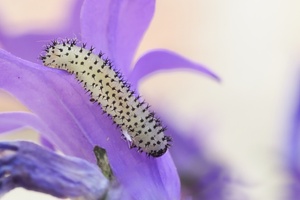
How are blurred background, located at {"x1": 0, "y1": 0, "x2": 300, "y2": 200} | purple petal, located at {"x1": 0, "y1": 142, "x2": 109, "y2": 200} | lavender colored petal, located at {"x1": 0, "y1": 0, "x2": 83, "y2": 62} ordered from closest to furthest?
purple petal, located at {"x1": 0, "y1": 142, "x2": 109, "y2": 200}, lavender colored petal, located at {"x1": 0, "y1": 0, "x2": 83, "y2": 62}, blurred background, located at {"x1": 0, "y1": 0, "x2": 300, "y2": 200}

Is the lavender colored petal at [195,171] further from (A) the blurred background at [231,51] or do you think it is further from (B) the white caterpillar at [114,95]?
(A) the blurred background at [231,51]

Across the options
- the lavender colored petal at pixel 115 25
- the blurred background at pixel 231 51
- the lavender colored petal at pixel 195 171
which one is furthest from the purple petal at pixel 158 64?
the blurred background at pixel 231 51

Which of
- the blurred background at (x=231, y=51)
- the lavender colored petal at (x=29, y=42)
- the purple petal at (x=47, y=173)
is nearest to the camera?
the purple petal at (x=47, y=173)

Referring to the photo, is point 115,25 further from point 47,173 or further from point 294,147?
point 294,147

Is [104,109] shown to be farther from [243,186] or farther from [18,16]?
[18,16]

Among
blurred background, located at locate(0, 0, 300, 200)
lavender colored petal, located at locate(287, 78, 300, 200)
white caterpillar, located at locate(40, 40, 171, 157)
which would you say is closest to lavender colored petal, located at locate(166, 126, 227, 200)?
lavender colored petal, located at locate(287, 78, 300, 200)

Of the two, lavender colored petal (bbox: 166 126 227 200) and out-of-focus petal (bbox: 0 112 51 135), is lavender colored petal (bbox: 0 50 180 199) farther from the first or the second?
lavender colored petal (bbox: 166 126 227 200)
